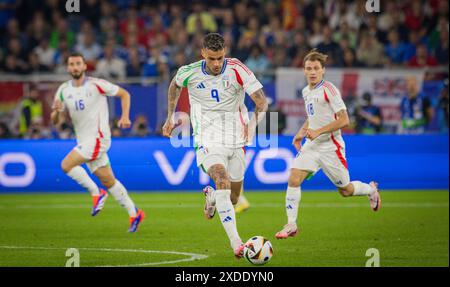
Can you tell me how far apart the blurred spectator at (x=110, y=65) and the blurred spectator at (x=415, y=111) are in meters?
5.85

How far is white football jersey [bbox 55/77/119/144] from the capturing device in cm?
1299

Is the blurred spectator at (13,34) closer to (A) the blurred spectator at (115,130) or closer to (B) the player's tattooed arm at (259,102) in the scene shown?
(A) the blurred spectator at (115,130)

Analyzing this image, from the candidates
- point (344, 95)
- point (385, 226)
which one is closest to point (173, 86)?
point (385, 226)

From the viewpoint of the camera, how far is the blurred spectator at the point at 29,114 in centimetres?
1845

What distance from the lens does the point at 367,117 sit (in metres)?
18.2

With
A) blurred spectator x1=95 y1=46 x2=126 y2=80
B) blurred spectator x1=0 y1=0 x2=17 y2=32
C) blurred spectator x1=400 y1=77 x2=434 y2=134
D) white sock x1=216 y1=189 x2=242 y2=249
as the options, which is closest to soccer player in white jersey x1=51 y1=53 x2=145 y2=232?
white sock x1=216 y1=189 x2=242 y2=249

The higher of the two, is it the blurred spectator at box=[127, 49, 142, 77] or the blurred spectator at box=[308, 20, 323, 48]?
the blurred spectator at box=[308, 20, 323, 48]

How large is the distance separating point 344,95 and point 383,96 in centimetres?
87

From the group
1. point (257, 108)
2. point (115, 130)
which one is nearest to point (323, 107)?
point (257, 108)

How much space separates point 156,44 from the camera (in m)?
20.6

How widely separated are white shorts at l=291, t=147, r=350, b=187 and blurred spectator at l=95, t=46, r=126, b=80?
29.1 feet

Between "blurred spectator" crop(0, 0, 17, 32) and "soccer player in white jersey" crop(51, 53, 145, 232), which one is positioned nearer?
"soccer player in white jersey" crop(51, 53, 145, 232)

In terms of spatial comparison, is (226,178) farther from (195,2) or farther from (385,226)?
(195,2)

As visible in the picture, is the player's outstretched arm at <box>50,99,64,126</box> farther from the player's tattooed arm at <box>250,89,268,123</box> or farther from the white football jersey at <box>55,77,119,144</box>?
the player's tattooed arm at <box>250,89,268,123</box>
